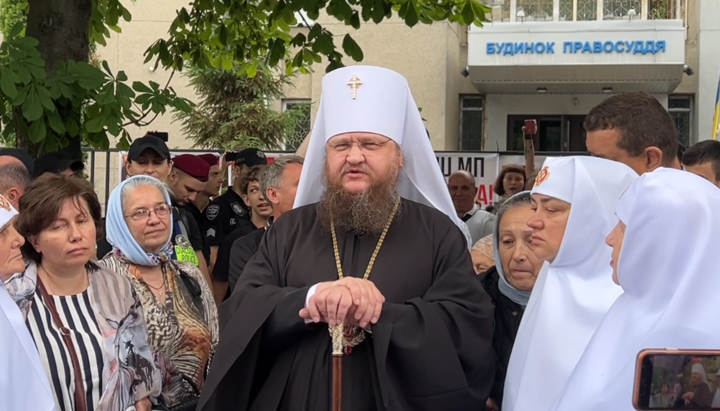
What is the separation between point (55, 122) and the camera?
20.9 feet

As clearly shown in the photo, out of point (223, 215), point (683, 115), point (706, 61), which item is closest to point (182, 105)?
point (223, 215)

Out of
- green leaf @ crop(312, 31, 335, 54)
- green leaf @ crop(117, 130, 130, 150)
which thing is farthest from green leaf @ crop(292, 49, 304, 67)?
green leaf @ crop(117, 130, 130, 150)

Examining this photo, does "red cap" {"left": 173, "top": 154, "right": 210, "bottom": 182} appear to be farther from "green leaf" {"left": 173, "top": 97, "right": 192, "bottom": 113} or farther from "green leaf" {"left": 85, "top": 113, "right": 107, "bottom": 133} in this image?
"green leaf" {"left": 85, "top": 113, "right": 107, "bottom": 133}

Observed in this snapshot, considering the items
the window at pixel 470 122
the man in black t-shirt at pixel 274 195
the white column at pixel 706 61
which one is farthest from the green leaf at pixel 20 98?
the white column at pixel 706 61

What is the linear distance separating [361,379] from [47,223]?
1.56 metres

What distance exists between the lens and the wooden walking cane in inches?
111

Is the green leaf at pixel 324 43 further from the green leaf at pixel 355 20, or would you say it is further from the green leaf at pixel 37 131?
the green leaf at pixel 37 131

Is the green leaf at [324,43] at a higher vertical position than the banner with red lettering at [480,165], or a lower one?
higher

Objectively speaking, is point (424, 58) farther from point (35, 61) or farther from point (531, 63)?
point (35, 61)

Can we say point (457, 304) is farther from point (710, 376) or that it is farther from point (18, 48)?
point (18, 48)

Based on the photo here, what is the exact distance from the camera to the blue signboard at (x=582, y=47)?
1631 cm

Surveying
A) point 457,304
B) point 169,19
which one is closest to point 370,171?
point 457,304

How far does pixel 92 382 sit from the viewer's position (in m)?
3.51

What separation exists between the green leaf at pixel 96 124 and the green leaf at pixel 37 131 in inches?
13.2
